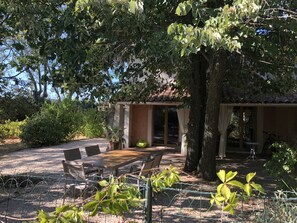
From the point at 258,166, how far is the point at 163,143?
7.05 m

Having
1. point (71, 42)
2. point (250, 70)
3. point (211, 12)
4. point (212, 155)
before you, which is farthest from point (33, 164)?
point (211, 12)

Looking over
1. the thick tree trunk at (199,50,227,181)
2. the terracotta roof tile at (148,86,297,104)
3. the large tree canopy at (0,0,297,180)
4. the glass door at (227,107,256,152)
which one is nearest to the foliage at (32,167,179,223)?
the large tree canopy at (0,0,297,180)

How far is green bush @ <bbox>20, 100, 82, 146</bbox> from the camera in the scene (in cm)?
1788

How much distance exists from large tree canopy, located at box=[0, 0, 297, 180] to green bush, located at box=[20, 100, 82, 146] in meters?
8.06

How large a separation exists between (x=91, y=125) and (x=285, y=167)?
18481 mm

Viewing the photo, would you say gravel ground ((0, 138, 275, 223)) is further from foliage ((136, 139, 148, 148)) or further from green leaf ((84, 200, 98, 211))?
foliage ((136, 139, 148, 148))

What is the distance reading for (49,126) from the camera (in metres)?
18.3

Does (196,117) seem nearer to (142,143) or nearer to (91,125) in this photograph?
(142,143)

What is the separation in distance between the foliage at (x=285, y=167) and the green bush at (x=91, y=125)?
56.6 feet

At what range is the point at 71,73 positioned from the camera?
7246 mm

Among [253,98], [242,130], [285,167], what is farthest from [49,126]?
[285,167]

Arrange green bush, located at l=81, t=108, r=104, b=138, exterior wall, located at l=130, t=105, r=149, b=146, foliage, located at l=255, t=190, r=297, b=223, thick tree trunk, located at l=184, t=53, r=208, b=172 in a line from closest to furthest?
foliage, located at l=255, t=190, r=297, b=223 → thick tree trunk, located at l=184, t=53, r=208, b=172 → exterior wall, located at l=130, t=105, r=149, b=146 → green bush, located at l=81, t=108, r=104, b=138

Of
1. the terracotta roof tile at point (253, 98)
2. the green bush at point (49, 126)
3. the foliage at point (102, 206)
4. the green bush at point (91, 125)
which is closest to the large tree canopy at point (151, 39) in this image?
the foliage at point (102, 206)

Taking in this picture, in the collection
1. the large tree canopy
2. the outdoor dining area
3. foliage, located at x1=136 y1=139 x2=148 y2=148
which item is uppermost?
the large tree canopy
